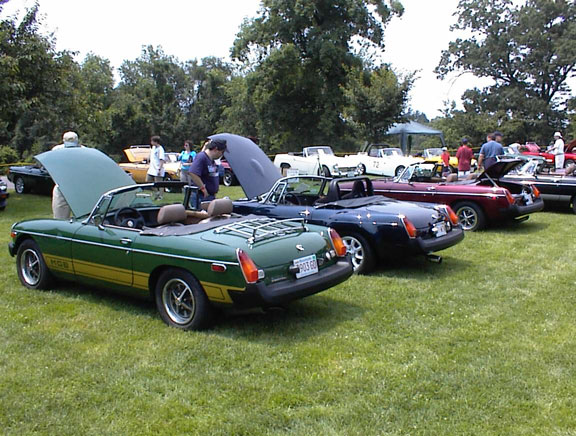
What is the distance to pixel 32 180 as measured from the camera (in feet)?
54.2

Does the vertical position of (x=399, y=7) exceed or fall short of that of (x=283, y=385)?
it exceeds it

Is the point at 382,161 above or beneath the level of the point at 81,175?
beneath

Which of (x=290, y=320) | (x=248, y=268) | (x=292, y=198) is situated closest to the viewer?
(x=248, y=268)

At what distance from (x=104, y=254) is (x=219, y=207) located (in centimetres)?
127

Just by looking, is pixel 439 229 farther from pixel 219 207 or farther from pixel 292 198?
pixel 219 207

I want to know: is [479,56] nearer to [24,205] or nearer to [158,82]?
[158,82]

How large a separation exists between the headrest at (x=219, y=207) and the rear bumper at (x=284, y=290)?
1348 mm

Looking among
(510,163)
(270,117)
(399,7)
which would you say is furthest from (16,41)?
(399,7)

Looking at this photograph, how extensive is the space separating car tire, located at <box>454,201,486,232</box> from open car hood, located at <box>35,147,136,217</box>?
6.24 metres

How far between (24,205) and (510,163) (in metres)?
11.9

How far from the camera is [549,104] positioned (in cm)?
4866

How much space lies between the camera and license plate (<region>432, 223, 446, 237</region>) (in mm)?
7184

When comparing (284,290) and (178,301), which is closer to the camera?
(284,290)

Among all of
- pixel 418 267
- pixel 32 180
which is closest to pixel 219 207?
pixel 418 267
